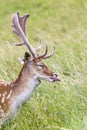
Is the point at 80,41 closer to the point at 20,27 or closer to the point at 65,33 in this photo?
the point at 20,27

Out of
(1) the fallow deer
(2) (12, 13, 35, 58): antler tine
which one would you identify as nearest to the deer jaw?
(1) the fallow deer

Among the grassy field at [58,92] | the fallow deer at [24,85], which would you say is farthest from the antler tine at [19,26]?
the grassy field at [58,92]

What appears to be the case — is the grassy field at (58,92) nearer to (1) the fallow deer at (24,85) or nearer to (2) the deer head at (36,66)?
(1) the fallow deer at (24,85)

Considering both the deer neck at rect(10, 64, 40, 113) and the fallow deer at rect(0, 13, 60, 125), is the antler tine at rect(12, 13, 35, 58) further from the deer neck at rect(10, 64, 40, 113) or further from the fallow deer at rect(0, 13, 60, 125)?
the deer neck at rect(10, 64, 40, 113)

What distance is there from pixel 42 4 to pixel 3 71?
8.13 meters

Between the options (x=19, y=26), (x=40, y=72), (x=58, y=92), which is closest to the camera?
(x=40, y=72)

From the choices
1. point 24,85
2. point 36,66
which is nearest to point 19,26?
point 36,66

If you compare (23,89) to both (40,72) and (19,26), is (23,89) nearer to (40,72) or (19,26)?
(40,72)

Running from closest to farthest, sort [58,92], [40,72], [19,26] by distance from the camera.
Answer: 1. [40,72]
2. [19,26]
3. [58,92]

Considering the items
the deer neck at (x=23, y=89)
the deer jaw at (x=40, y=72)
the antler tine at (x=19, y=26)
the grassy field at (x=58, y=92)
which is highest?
the antler tine at (x=19, y=26)

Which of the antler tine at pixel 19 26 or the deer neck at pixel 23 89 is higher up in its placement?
the antler tine at pixel 19 26

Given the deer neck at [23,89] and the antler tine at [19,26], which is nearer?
the deer neck at [23,89]

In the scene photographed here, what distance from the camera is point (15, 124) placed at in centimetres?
597

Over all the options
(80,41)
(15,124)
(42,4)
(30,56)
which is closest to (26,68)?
(30,56)
